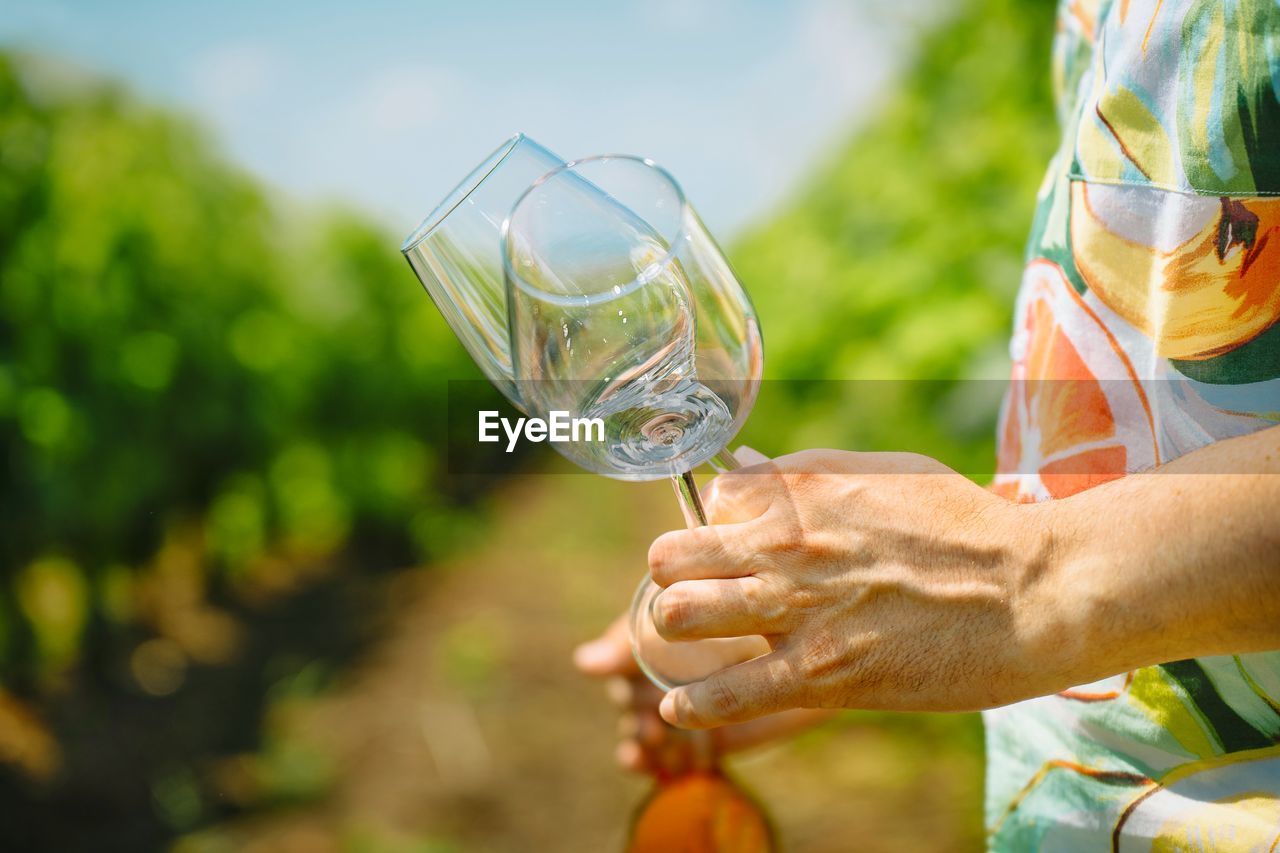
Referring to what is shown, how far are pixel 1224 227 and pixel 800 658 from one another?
616mm

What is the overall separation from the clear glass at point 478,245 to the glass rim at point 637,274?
0.06 metres

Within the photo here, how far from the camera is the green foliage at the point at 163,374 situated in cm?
429

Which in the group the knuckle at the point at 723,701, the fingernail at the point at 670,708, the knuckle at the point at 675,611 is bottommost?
the fingernail at the point at 670,708

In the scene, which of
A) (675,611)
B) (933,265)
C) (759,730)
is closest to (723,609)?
(675,611)

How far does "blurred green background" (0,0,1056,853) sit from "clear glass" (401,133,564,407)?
2.50 meters

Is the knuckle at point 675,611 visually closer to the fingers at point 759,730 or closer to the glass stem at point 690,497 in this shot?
the glass stem at point 690,497

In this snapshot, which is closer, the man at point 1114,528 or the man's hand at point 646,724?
the man at point 1114,528

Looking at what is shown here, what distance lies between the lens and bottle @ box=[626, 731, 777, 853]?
5.28 feet

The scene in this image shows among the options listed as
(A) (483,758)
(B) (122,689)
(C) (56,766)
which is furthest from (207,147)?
(A) (483,758)

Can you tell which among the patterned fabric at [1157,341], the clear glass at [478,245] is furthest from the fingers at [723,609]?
the patterned fabric at [1157,341]

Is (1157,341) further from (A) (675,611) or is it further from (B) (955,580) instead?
(A) (675,611)

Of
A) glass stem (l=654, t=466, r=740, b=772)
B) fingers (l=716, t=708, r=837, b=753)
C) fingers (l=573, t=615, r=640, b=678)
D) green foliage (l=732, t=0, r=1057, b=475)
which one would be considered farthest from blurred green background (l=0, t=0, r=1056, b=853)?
glass stem (l=654, t=466, r=740, b=772)

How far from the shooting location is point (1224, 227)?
102 centimetres

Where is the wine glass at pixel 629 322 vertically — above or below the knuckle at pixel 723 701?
above
